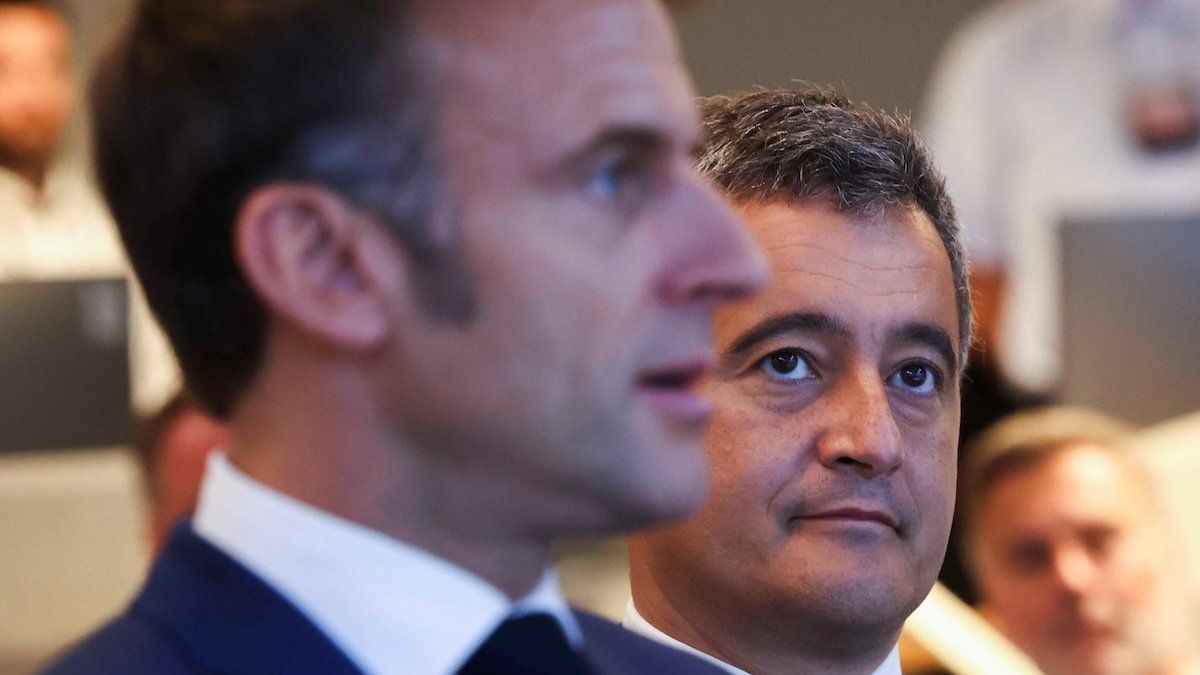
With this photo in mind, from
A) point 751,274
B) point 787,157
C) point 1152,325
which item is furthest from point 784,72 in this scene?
point 751,274

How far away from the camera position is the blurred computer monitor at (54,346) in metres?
3.18

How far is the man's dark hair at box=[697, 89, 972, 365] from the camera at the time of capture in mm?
1288

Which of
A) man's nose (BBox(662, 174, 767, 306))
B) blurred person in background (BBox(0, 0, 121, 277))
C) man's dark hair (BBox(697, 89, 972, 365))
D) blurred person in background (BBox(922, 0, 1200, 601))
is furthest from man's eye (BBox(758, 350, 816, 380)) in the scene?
blurred person in background (BBox(0, 0, 121, 277))

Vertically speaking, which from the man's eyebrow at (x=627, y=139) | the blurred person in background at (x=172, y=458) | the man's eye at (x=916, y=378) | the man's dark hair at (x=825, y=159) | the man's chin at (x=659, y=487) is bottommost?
the blurred person in background at (x=172, y=458)

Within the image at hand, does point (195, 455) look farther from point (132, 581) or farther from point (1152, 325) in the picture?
point (1152, 325)

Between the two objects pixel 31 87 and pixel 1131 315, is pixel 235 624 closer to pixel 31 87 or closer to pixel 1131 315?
pixel 1131 315

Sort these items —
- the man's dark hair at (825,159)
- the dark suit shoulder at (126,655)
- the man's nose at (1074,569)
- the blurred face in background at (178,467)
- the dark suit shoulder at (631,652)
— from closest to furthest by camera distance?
the dark suit shoulder at (126,655) < the dark suit shoulder at (631,652) < the man's dark hair at (825,159) < the blurred face in background at (178,467) < the man's nose at (1074,569)

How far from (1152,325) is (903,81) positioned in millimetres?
1663

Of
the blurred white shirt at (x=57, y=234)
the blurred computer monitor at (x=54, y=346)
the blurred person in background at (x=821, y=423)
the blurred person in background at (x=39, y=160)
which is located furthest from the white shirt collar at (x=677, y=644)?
the blurred person in background at (x=39, y=160)

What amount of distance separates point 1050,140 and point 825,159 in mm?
2608

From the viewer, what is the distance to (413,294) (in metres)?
0.85

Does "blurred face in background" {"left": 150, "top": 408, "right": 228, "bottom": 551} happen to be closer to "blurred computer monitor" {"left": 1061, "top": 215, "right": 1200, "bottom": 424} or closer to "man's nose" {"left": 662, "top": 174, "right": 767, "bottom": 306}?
"man's nose" {"left": 662, "top": 174, "right": 767, "bottom": 306}

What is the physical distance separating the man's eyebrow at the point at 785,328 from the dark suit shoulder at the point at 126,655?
21.9 inches

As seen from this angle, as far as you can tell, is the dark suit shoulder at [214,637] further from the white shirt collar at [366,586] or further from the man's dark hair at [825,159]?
the man's dark hair at [825,159]
